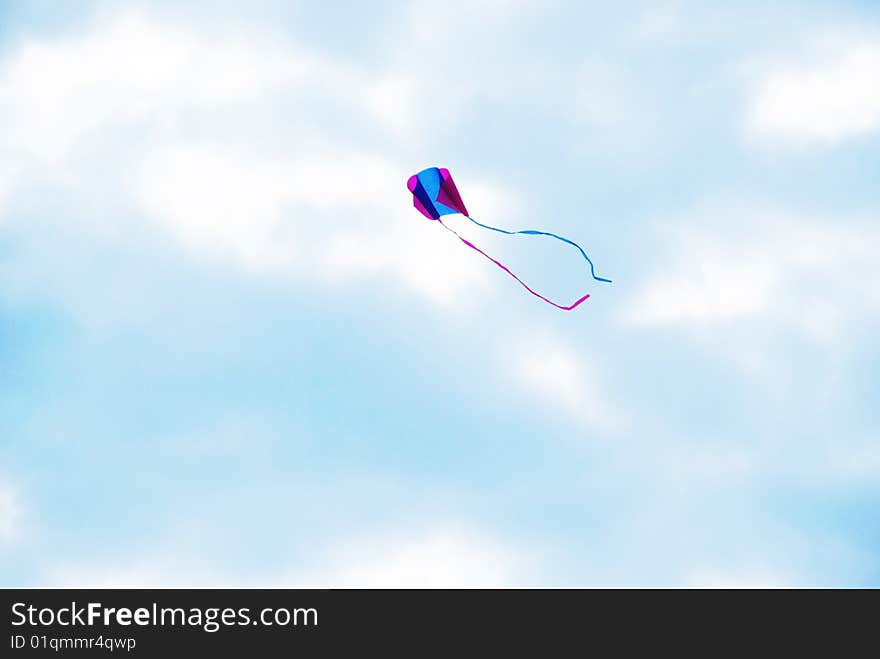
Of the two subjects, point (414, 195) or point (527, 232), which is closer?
point (527, 232)
